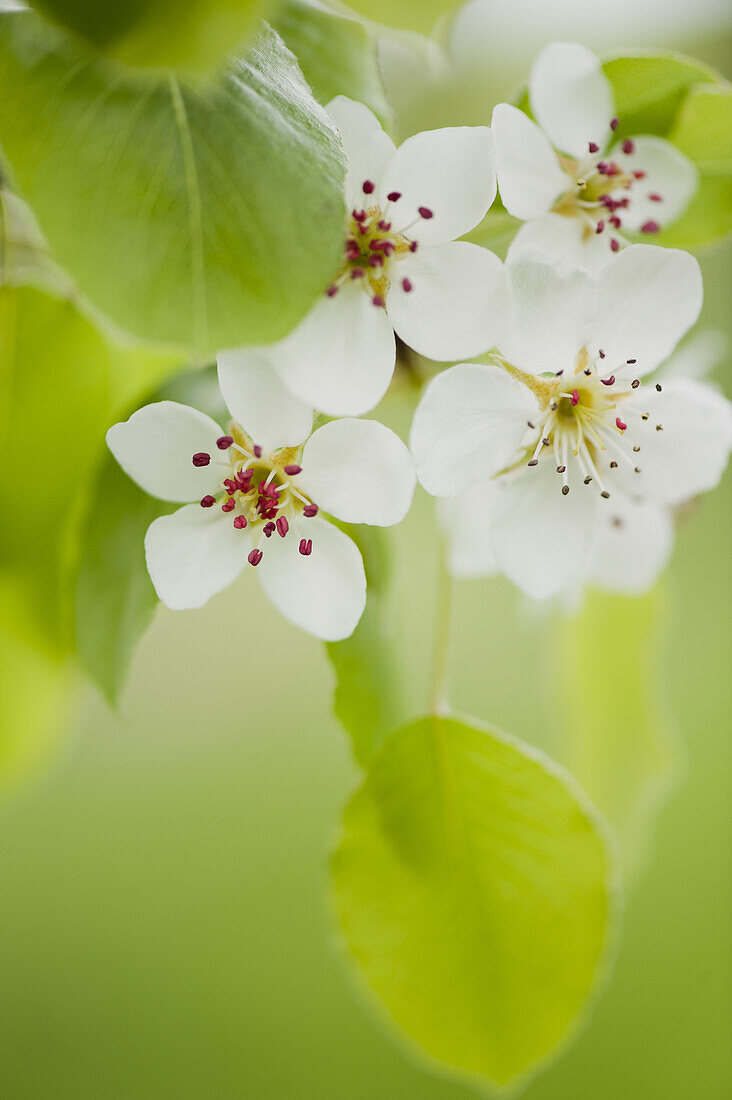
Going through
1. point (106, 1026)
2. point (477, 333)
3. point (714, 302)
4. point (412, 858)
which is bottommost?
point (106, 1026)

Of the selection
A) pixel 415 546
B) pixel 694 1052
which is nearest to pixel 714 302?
pixel 415 546

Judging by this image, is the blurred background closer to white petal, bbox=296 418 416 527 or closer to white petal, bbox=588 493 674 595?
white petal, bbox=588 493 674 595

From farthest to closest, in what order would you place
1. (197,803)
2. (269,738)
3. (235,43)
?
(269,738), (197,803), (235,43)

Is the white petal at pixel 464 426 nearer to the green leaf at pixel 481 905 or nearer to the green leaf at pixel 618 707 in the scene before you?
the green leaf at pixel 481 905

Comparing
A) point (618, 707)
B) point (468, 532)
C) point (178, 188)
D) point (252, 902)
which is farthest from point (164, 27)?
point (252, 902)

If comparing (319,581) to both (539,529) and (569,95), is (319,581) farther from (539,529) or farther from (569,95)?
(569,95)

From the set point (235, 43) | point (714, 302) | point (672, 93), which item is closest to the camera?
point (235, 43)

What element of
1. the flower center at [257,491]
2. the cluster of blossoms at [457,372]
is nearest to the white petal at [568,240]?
the cluster of blossoms at [457,372]

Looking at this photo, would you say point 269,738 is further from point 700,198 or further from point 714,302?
point 700,198
